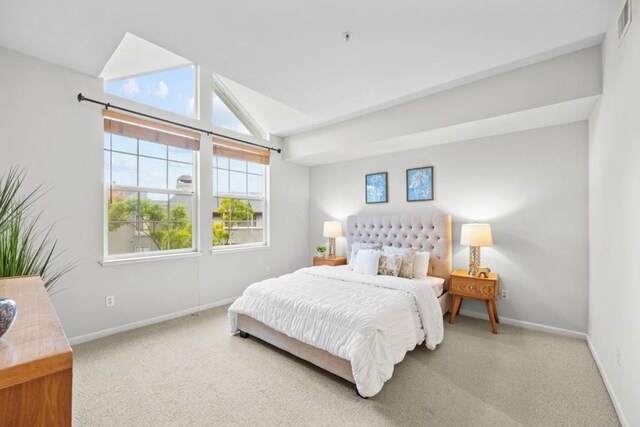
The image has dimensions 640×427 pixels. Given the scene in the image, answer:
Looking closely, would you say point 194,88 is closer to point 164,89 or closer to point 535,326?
point 164,89

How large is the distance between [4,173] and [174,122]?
1634 mm

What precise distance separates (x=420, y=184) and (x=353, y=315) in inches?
98.8

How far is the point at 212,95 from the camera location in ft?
13.5

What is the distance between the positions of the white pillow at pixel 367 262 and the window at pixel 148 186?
2210 millimetres

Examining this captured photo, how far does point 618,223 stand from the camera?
199 cm

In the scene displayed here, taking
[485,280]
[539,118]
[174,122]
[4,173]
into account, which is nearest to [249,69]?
[174,122]

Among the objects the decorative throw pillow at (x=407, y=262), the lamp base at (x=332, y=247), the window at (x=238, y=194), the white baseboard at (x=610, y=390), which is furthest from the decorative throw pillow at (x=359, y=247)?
the white baseboard at (x=610, y=390)

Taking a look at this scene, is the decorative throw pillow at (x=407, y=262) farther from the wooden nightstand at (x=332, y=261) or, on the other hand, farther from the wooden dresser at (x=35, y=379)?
the wooden dresser at (x=35, y=379)

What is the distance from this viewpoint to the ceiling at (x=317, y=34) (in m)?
1.91

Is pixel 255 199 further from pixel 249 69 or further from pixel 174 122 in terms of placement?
pixel 249 69

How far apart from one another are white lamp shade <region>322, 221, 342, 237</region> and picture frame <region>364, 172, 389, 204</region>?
2.08 ft

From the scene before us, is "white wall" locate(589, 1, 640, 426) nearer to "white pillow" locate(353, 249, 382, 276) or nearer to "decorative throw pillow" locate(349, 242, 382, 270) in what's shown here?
"white pillow" locate(353, 249, 382, 276)

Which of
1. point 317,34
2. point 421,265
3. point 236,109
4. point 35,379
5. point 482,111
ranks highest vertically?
point 236,109

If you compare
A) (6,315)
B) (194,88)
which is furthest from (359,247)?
(6,315)
